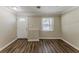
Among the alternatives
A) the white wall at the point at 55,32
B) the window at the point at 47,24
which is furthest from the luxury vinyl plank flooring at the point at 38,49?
the window at the point at 47,24

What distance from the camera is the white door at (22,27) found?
279 inches

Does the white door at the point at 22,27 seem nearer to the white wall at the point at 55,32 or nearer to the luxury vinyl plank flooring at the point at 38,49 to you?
the white wall at the point at 55,32

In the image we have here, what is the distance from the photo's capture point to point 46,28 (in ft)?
23.4

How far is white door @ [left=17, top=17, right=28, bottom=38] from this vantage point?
23.2 feet

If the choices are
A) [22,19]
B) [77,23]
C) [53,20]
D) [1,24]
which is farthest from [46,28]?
[1,24]

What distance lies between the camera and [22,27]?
23.5 ft

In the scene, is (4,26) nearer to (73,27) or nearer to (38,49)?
(38,49)

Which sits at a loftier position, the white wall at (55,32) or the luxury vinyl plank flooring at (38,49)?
the white wall at (55,32)

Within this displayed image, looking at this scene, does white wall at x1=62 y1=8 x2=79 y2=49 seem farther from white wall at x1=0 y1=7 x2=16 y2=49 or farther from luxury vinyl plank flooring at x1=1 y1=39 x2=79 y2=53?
white wall at x1=0 y1=7 x2=16 y2=49

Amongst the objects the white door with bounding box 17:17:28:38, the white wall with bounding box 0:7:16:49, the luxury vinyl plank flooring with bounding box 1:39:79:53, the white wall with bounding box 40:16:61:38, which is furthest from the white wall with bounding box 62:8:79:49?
the white door with bounding box 17:17:28:38
